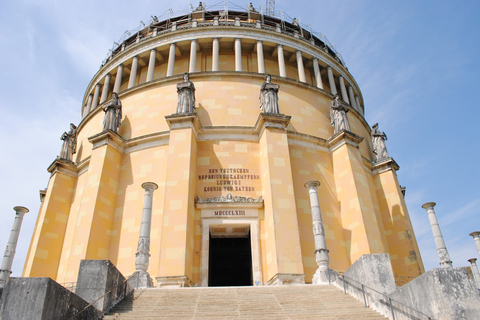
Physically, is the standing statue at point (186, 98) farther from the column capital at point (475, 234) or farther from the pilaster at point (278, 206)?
the column capital at point (475, 234)

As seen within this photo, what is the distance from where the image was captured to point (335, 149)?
2378 centimetres

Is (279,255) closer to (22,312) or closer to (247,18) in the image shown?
(22,312)

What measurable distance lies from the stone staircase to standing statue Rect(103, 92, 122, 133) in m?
13.3

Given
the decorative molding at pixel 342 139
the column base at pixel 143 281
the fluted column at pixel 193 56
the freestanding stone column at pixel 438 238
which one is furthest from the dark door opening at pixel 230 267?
the freestanding stone column at pixel 438 238

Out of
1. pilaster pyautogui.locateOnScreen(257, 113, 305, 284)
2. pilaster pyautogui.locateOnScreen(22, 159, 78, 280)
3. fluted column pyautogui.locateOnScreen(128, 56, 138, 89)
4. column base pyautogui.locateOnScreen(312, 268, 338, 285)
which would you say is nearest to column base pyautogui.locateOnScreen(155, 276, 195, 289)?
pilaster pyautogui.locateOnScreen(257, 113, 305, 284)

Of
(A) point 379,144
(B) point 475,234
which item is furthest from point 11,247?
(B) point 475,234

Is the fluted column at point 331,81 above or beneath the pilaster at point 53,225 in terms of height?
above

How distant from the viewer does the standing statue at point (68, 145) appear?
26391 millimetres

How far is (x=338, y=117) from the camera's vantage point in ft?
81.6

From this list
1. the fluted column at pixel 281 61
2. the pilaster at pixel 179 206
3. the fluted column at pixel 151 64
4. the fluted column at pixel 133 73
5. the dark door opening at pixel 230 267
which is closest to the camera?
the pilaster at pixel 179 206

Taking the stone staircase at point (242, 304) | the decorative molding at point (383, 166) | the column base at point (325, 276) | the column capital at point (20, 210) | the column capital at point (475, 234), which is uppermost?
the decorative molding at point (383, 166)

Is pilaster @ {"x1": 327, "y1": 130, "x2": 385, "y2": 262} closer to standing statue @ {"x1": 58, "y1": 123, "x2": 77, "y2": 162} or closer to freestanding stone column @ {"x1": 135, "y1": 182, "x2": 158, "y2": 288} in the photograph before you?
freestanding stone column @ {"x1": 135, "y1": 182, "x2": 158, "y2": 288}

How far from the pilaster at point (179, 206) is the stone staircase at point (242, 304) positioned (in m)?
3.68

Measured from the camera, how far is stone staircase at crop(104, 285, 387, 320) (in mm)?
10406
